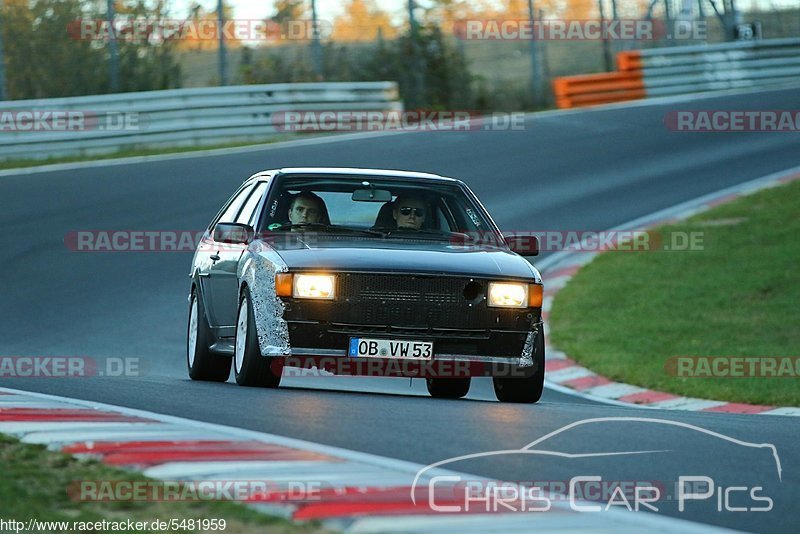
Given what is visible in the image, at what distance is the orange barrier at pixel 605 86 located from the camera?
27.6 m

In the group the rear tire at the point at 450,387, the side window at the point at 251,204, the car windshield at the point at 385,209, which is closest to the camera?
the car windshield at the point at 385,209

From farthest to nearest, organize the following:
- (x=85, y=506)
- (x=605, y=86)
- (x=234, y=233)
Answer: (x=605, y=86) → (x=234, y=233) → (x=85, y=506)

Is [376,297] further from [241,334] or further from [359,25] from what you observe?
[359,25]

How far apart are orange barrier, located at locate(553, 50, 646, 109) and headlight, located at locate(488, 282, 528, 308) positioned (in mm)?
19863

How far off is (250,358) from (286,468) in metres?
3.07

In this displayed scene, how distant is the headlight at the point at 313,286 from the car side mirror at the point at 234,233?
1024 millimetres

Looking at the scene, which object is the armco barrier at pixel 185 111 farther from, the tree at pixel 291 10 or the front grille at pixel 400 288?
the front grille at pixel 400 288

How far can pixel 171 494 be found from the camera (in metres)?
4.75

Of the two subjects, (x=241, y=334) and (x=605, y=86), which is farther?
(x=605, y=86)

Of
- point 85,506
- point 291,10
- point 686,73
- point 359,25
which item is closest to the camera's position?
point 85,506

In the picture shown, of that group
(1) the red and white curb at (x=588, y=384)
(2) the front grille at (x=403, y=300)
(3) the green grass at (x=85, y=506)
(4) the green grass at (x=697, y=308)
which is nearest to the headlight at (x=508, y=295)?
(2) the front grille at (x=403, y=300)

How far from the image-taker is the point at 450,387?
9.59m

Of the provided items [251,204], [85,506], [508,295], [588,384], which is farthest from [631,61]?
[85,506]

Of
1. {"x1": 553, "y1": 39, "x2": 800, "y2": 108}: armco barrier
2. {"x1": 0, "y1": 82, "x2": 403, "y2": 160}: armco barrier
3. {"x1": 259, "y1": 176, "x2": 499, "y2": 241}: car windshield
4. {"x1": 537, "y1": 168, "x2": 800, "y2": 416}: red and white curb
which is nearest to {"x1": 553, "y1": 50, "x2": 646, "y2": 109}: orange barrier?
{"x1": 553, "y1": 39, "x2": 800, "y2": 108}: armco barrier
